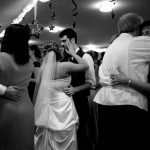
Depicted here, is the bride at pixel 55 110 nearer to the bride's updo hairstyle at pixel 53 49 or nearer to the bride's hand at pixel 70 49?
the bride's updo hairstyle at pixel 53 49

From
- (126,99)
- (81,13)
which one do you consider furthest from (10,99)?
(81,13)

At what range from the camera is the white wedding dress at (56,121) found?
9.15 ft

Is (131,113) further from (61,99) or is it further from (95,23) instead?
(95,23)

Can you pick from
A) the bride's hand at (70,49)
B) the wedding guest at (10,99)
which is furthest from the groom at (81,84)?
the wedding guest at (10,99)

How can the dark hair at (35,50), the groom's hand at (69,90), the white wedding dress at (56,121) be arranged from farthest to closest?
1. the dark hair at (35,50)
2. the groom's hand at (69,90)
3. the white wedding dress at (56,121)

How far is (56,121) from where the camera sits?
2.80 meters

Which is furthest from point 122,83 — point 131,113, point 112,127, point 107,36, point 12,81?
point 107,36

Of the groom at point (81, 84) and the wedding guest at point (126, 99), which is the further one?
the groom at point (81, 84)

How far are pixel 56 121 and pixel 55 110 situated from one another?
0.40ft

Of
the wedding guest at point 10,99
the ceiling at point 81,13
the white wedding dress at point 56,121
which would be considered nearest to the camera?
the wedding guest at point 10,99

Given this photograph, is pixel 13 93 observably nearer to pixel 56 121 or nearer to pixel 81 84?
pixel 56 121

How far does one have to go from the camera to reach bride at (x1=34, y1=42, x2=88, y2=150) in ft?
9.16

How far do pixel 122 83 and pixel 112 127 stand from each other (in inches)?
13.1

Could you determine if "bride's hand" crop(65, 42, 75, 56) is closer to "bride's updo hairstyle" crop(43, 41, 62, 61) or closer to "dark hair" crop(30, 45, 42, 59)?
"bride's updo hairstyle" crop(43, 41, 62, 61)
